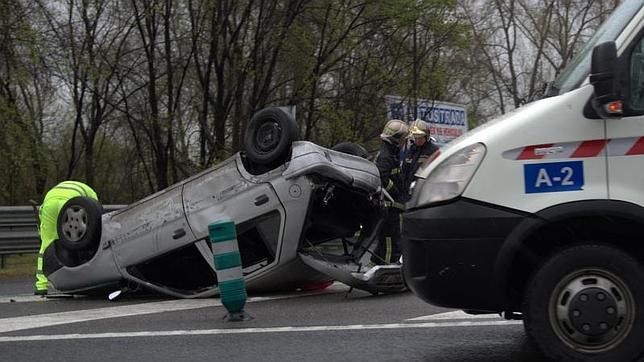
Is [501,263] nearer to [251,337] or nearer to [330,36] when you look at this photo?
[251,337]

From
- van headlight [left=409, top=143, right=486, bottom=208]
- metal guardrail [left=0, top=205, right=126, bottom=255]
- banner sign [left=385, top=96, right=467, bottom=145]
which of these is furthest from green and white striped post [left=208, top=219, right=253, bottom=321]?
banner sign [left=385, top=96, right=467, bottom=145]

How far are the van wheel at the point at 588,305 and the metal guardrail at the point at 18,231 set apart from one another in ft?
29.2

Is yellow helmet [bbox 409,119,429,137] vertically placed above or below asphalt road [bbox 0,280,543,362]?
above

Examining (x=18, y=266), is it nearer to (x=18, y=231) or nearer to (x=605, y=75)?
(x=18, y=231)

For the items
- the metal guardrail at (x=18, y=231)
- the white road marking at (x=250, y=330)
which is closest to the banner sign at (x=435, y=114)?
the metal guardrail at (x=18, y=231)

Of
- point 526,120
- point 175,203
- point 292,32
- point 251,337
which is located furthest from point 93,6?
point 526,120

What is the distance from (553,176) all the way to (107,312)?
4684 mm

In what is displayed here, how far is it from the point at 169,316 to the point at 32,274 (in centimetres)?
567

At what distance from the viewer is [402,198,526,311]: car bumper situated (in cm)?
439

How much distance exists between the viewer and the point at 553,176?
436cm

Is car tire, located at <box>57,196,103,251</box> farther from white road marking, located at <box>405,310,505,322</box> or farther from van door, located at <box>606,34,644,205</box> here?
van door, located at <box>606,34,644,205</box>

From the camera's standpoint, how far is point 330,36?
19.0 m

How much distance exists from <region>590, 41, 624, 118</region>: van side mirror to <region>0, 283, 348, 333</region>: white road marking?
4573mm

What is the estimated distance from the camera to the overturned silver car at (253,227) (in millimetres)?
7754
